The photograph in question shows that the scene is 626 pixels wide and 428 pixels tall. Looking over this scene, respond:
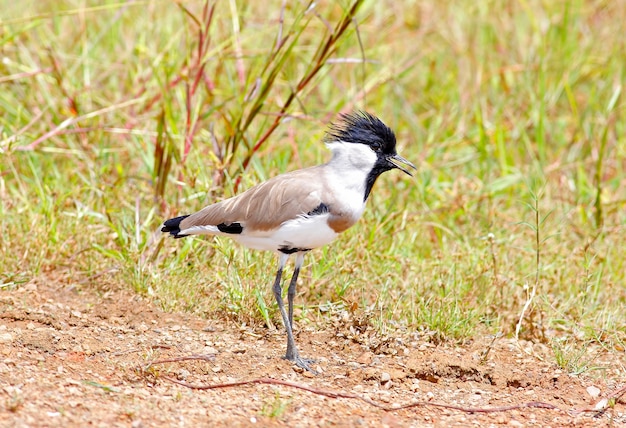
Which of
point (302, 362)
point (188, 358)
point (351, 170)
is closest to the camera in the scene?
point (188, 358)

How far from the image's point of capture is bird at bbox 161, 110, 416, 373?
14.0 feet

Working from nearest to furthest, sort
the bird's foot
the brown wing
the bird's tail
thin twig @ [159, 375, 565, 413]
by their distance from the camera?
thin twig @ [159, 375, 565, 413] < the bird's foot < the brown wing < the bird's tail

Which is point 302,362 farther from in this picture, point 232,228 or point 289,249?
point 232,228

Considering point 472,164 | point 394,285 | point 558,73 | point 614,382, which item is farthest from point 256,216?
point 558,73

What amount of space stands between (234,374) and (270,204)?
2.78ft

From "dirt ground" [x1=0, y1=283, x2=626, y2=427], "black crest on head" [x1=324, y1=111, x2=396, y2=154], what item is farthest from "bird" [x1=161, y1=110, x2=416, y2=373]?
"dirt ground" [x1=0, y1=283, x2=626, y2=427]

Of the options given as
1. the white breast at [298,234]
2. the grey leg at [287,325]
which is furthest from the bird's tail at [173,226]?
the grey leg at [287,325]

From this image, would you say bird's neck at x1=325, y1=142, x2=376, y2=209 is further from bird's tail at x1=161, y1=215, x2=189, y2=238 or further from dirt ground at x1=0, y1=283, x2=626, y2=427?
bird's tail at x1=161, y1=215, x2=189, y2=238

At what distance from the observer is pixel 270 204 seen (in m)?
4.38

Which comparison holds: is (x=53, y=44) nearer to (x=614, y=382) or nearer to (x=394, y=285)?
(x=394, y=285)

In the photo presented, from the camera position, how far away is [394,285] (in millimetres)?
4961

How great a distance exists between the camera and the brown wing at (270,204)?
4.31m

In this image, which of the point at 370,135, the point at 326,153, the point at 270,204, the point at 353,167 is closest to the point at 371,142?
the point at 370,135

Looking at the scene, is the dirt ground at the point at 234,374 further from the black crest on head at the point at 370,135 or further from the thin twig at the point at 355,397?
the black crest on head at the point at 370,135
